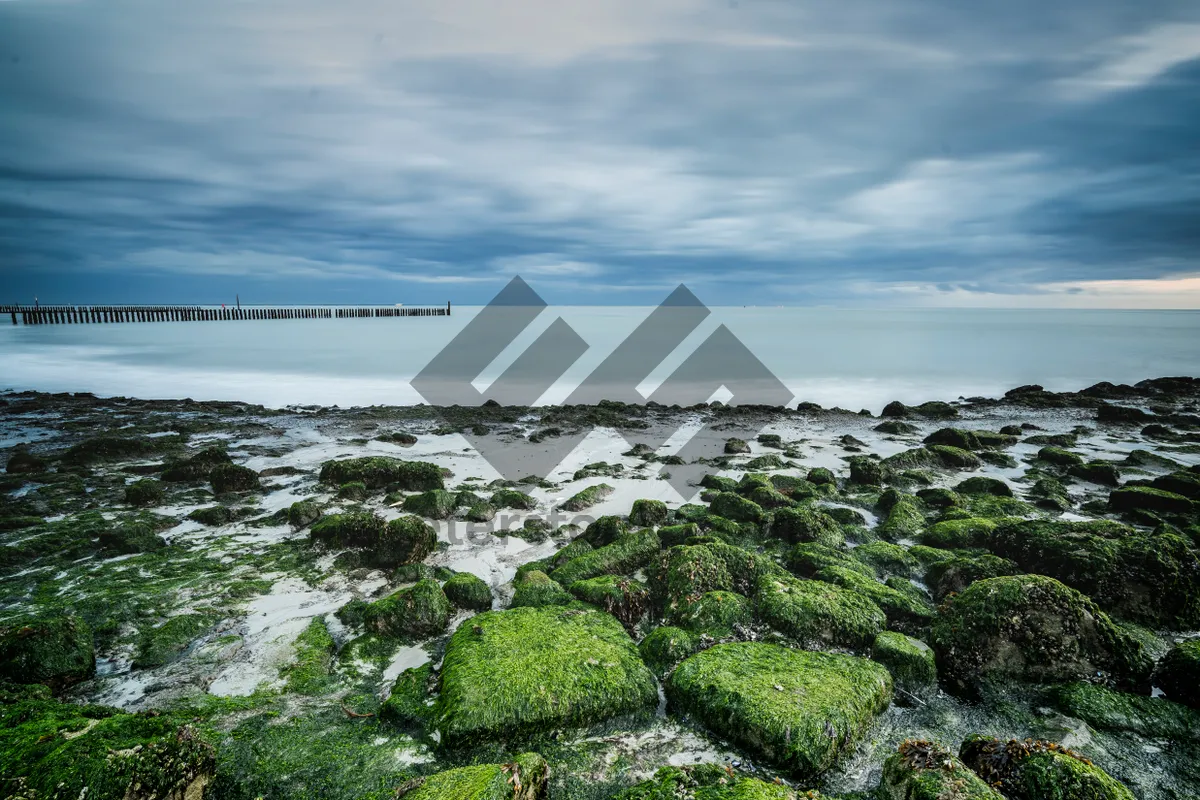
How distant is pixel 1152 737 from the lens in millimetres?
3311

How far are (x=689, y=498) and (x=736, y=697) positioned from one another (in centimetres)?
440

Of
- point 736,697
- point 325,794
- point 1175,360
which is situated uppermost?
point 1175,360

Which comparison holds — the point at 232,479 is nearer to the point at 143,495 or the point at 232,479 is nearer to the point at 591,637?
the point at 143,495

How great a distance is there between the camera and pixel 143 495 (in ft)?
22.9

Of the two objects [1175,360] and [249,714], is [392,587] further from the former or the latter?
[1175,360]

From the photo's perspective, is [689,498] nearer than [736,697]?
No

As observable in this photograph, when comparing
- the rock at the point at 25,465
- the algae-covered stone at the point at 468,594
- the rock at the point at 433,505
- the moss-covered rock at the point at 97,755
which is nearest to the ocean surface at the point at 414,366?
the rock at the point at 25,465

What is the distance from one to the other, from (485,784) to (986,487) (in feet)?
25.5

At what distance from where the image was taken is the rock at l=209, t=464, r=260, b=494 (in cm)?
750

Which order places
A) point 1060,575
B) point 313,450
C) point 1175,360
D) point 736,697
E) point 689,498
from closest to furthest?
point 736,697 < point 1060,575 < point 689,498 < point 313,450 < point 1175,360

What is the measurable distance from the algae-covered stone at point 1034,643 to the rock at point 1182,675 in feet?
0.34


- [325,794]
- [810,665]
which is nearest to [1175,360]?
[810,665]

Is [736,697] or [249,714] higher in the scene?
[736,697]

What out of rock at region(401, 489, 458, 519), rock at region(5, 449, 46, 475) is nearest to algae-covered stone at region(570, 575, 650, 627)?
rock at region(401, 489, 458, 519)
